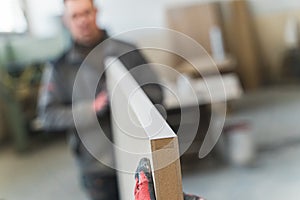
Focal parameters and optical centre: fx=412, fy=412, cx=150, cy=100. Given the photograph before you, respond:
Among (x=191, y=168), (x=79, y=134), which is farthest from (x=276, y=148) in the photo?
(x=79, y=134)

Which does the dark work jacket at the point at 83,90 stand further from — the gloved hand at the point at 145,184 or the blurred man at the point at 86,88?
the gloved hand at the point at 145,184

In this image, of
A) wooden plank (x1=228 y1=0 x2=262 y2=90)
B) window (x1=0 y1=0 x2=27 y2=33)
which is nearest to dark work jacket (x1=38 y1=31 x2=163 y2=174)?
window (x1=0 y1=0 x2=27 y2=33)

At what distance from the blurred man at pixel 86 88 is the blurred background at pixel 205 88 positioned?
0.33m

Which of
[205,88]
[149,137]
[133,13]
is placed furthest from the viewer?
[133,13]

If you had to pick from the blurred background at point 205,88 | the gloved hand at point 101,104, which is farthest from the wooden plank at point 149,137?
the blurred background at point 205,88

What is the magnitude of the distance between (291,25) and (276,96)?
968mm

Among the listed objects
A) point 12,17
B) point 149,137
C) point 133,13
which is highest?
point 133,13

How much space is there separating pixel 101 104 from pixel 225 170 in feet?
5.57

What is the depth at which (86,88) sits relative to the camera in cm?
143

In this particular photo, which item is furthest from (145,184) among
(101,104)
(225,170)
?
(225,170)

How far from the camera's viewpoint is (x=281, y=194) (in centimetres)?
238

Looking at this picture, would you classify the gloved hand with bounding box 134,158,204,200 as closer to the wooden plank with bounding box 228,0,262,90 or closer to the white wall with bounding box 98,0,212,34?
the white wall with bounding box 98,0,212,34

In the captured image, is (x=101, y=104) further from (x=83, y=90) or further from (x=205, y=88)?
(x=205, y=88)

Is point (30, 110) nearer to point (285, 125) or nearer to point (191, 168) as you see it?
point (191, 168)
